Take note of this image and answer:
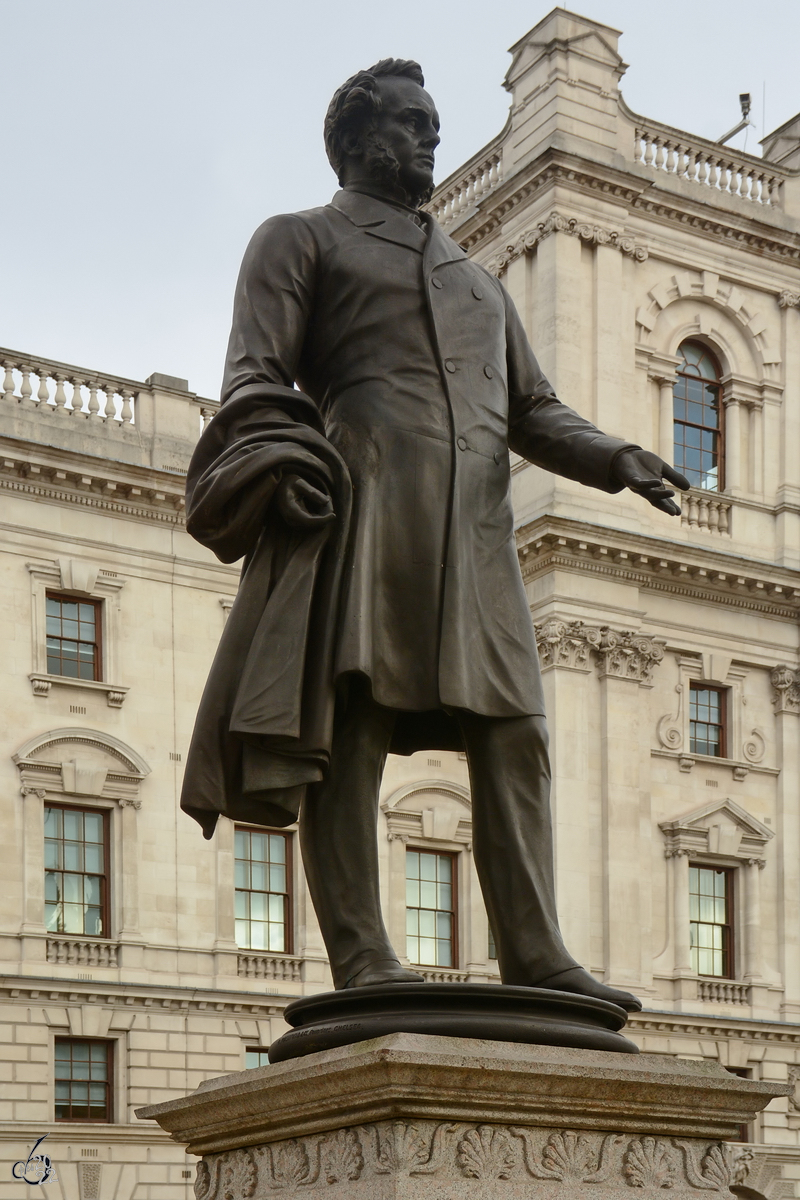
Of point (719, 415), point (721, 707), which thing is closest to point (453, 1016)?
point (721, 707)

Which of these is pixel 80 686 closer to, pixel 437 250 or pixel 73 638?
pixel 73 638

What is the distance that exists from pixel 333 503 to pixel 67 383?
25639mm

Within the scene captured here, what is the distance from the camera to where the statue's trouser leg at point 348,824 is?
4.76 metres

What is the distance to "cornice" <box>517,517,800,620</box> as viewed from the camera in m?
30.6

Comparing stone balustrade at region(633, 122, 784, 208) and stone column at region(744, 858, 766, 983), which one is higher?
stone balustrade at region(633, 122, 784, 208)

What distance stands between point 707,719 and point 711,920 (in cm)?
324

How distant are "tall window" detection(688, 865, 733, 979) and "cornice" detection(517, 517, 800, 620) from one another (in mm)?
4483

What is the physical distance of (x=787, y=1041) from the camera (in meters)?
31.6

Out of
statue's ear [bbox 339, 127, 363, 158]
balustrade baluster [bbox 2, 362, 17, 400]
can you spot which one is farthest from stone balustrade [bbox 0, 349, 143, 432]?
statue's ear [bbox 339, 127, 363, 158]

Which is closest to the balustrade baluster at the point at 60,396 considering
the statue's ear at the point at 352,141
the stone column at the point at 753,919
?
the stone column at the point at 753,919

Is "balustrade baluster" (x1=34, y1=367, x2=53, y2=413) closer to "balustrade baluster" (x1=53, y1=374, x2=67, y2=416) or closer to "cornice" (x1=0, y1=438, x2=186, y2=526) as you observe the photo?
"balustrade baluster" (x1=53, y1=374, x2=67, y2=416)

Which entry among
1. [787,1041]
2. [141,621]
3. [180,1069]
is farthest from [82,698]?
[787,1041]

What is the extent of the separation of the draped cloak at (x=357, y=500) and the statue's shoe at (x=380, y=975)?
1.33 feet

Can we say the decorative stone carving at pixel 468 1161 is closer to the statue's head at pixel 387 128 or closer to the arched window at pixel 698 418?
the statue's head at pixel 387 128
